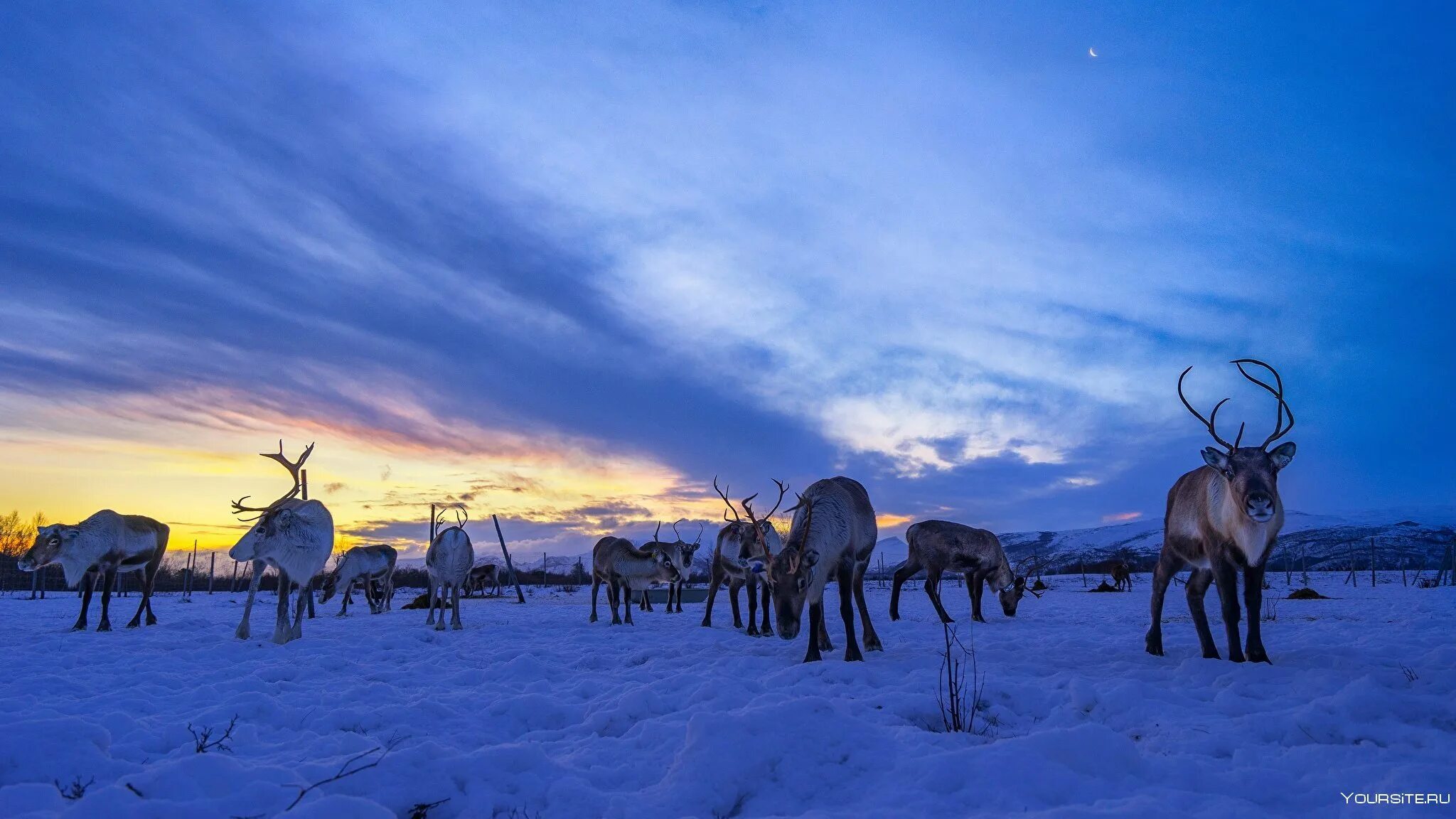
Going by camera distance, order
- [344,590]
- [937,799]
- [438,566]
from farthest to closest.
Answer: [344,590]
[438,566]
[937,799]

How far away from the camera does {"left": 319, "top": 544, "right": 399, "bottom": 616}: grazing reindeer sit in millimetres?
20891

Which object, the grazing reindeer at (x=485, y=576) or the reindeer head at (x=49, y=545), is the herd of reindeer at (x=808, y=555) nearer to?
the reindeer head at (x=49, y=545)

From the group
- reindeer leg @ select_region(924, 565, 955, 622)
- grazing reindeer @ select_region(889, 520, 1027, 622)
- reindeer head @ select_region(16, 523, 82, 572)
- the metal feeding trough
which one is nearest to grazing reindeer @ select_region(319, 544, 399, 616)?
reindeer head @ select_region(16, 523, 82, 572)

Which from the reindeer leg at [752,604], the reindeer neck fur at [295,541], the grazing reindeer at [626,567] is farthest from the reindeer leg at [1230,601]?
the reindeer neck fur at [295,541]

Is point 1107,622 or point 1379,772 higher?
point 1379,772

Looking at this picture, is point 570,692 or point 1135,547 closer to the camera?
point 570,692

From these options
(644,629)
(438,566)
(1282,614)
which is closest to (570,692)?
(644,629)

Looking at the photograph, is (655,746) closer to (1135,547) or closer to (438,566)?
(438,566)

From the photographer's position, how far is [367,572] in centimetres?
2131

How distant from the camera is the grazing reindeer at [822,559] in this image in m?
7.92

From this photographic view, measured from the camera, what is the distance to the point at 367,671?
25.9 ft

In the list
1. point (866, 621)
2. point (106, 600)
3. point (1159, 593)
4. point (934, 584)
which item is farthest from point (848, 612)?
point (106, 600)

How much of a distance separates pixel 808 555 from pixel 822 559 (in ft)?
1.01

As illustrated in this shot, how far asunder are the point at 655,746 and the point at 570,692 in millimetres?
2343
